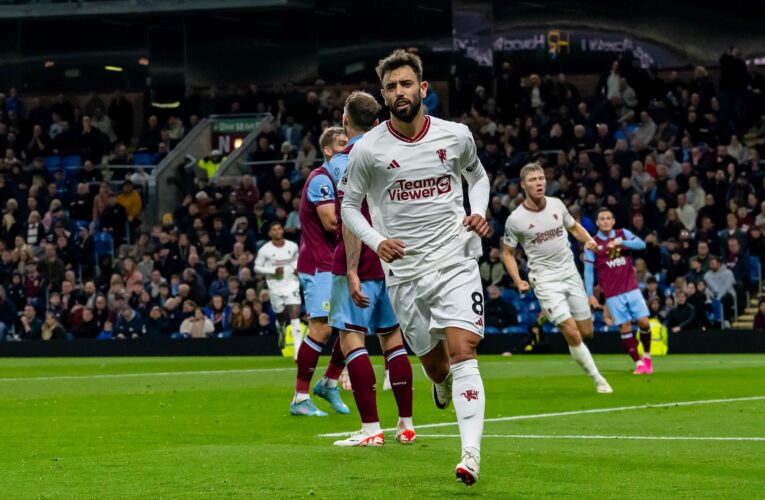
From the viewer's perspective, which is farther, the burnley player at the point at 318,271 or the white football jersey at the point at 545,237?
the white football jersey at the point at 545,237

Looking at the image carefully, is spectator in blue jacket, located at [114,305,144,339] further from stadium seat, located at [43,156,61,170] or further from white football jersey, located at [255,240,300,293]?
stadium seat, located at [43,156,61,170]

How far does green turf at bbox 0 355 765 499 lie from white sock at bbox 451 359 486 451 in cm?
27

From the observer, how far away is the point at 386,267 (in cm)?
932

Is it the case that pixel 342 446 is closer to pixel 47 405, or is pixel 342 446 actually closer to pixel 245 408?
pixel 245 408

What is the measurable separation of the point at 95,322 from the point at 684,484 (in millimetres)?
26368

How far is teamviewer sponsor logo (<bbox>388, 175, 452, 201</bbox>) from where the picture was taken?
911 cm

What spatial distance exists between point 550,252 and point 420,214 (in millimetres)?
8682

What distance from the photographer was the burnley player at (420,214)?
8906 mm

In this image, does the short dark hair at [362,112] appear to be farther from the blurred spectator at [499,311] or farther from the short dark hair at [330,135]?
the blurred spectator at [499,311]

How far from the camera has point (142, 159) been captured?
1583 inches

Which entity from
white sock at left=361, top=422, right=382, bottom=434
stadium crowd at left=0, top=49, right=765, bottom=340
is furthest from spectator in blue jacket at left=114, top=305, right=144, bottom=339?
white sock at left=361, top=422, right=382, bottom=434

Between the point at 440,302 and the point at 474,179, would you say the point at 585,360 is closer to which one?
the point at 474,179

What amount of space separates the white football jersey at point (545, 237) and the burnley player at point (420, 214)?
810cm

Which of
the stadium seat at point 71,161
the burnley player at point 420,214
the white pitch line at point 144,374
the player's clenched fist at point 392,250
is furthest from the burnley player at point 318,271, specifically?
the stadium seat at point 71,161
